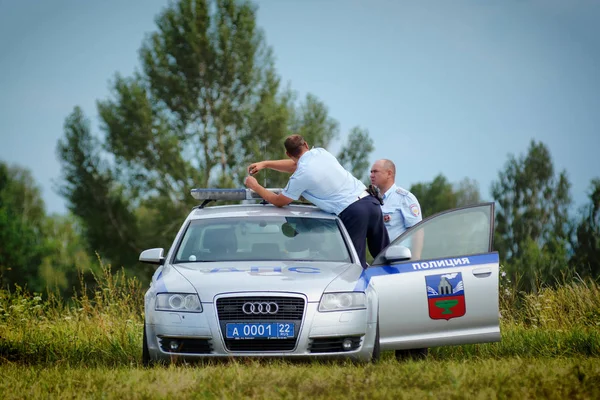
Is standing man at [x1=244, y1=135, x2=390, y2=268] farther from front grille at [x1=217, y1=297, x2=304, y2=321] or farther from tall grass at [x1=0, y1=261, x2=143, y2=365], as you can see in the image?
tall grass at [x1=0, y1=261, x2=143, y2=365]

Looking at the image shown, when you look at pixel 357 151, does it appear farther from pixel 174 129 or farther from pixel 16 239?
pixel 16 239

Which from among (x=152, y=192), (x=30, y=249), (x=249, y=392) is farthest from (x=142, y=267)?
(x=249, y=392)

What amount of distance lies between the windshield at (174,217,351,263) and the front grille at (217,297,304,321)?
1.06 metres

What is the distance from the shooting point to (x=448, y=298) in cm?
726

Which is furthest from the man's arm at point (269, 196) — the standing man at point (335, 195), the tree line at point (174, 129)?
the tree line at point (174, 129)

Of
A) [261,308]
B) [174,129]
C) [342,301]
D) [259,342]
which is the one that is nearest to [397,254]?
[342,301]

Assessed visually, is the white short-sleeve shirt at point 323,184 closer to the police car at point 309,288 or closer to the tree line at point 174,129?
the police car at point 309,288

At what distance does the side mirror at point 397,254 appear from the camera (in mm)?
7117

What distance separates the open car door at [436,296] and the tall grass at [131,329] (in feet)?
1.94

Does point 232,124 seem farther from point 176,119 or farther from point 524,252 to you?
point 524,252

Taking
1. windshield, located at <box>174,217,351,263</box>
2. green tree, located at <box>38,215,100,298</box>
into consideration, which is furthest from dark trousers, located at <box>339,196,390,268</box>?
green tree, located at <box>38,215,100,298</box>

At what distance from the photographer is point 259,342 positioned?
6398mm

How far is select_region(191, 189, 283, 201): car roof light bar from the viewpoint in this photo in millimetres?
8301

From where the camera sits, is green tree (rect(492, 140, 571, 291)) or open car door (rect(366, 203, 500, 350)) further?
green tree (rect(492, 140, 571, 291))
